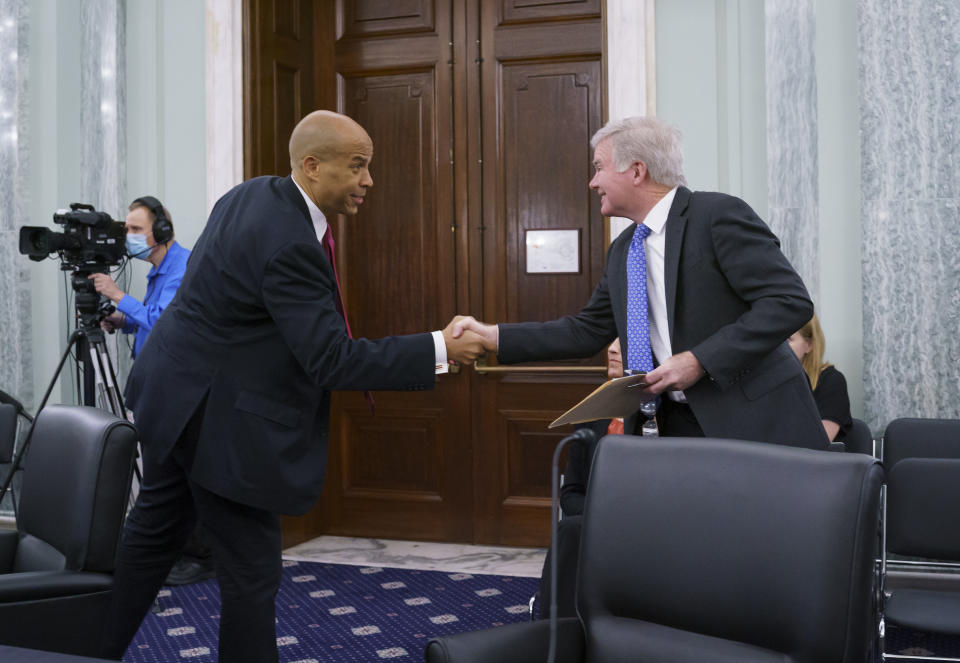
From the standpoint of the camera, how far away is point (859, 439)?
11.9 ft

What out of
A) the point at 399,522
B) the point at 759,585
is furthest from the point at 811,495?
the point at 399,522

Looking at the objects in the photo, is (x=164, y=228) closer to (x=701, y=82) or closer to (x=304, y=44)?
(x=304, y=44)

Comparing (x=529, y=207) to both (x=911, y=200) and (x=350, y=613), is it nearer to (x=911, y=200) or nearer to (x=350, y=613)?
(x=911, y=200)

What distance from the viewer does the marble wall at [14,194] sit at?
5.05 meters

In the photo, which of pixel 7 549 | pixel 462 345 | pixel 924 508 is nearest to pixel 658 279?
pixel 462 345

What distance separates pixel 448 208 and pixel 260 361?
2.77 meters

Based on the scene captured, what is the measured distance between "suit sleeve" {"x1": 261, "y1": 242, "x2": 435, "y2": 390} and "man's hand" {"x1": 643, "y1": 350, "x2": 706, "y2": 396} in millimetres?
672

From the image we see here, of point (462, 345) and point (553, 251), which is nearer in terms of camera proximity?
point (462, 345)

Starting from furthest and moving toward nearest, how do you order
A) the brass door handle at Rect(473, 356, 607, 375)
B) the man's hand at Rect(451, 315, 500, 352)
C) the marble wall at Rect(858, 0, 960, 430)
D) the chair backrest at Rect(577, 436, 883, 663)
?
the brass door handle at Rect(473, 356, 607, 375)
the marble wall at Rect(858, 0, 960, 430)
the man's hand at Rect(451, 315, 500, 352)
the chair backrest at Rect(577, 436, 883, 663)

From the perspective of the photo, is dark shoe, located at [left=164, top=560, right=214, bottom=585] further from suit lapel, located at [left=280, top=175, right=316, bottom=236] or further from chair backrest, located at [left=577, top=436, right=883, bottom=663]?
chair backrest, located at [left=577, top=436, right=883, bottom=663]

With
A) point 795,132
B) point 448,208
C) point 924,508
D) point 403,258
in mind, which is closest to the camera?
point 924,508

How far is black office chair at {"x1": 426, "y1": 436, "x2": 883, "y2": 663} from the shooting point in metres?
1.49

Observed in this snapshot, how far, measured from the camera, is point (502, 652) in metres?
1.54

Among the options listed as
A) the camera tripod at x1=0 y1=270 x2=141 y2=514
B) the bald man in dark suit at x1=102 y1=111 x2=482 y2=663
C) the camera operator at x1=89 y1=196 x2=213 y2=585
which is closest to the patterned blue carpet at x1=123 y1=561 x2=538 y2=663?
the camera operator at x1=89 y1=196 x2=213 y2=585
